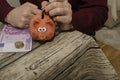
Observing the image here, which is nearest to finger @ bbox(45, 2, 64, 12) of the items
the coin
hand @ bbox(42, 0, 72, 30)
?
hand @ bbox(42, 0, 72, 30)

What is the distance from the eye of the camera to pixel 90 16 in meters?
0.78

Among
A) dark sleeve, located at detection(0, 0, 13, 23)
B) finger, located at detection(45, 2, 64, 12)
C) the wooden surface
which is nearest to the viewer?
the wooden surface

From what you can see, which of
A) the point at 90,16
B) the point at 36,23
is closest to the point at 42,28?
the point at 36,23

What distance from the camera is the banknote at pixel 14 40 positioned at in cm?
65

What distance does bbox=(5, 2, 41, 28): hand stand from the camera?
0.74 metres

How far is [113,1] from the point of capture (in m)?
1.83

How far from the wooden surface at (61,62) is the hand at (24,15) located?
11 cm

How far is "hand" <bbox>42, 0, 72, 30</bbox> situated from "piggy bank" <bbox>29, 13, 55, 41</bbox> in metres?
0.03

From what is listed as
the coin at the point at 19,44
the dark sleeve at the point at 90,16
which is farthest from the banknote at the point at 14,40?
the dark sleeve at the point at 90,16

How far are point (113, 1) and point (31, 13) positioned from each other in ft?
3.98

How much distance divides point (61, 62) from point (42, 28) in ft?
0.37

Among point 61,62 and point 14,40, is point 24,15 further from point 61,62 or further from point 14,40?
point 61,62

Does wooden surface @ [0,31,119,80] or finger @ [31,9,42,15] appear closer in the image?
wooden surface @ [0,31,119,80]

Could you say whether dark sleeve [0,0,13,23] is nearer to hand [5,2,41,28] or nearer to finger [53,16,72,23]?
hand [5,2,41,28]
